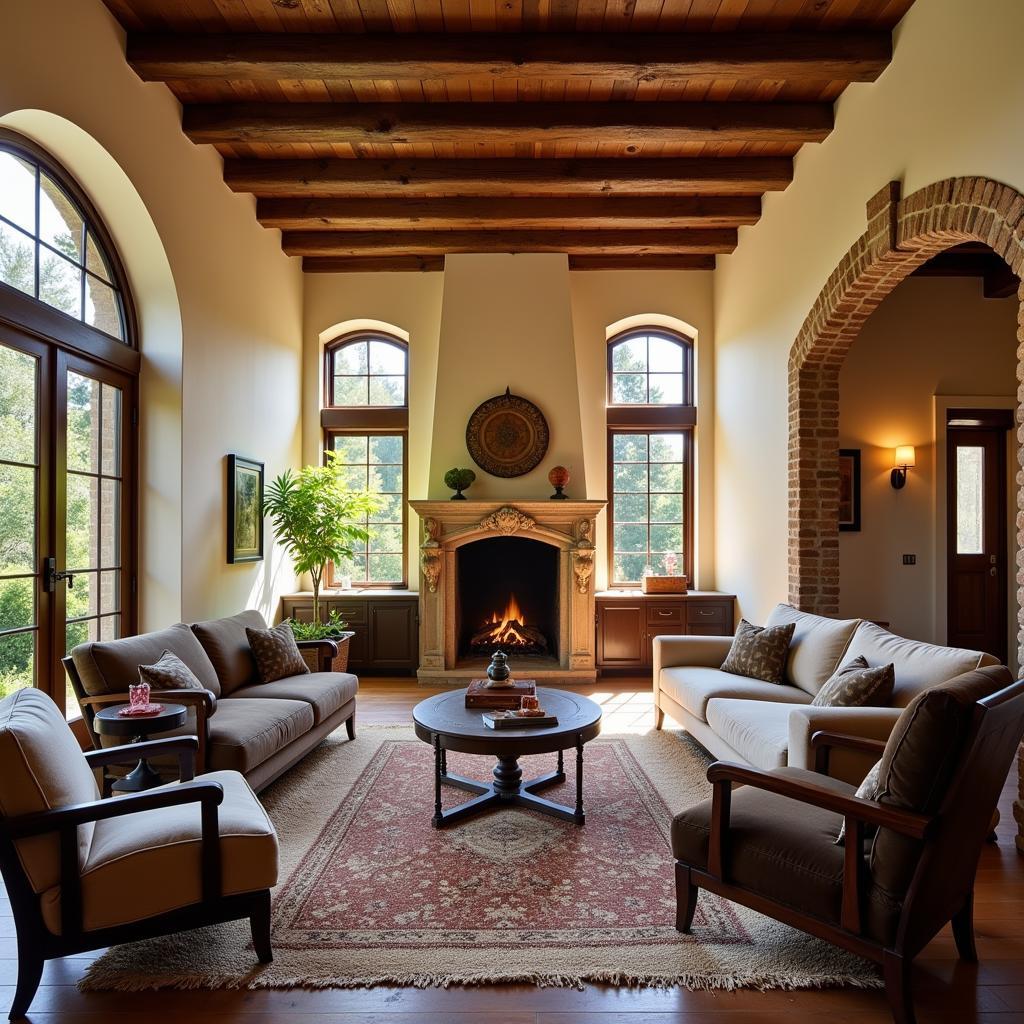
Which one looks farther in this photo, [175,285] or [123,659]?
[175,285]

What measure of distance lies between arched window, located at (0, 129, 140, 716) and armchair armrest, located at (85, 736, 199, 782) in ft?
4.02

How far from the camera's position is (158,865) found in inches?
84.7

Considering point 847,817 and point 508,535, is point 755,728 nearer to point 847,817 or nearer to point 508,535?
point 847,817

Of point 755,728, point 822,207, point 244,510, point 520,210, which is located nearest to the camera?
point 755,728

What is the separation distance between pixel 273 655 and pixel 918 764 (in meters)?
3.59

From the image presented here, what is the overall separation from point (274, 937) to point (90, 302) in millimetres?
3665

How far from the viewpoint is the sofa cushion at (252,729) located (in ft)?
10.7

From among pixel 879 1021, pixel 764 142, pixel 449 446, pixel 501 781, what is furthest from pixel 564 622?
pixel 879 1021

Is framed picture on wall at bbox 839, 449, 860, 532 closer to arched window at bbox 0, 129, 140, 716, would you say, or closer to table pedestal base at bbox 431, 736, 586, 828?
table pedestal base at bbox 431, 736, 586, 828

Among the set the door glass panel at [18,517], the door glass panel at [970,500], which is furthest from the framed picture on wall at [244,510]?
the door glass panel at [970,500]

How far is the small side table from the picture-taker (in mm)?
2945

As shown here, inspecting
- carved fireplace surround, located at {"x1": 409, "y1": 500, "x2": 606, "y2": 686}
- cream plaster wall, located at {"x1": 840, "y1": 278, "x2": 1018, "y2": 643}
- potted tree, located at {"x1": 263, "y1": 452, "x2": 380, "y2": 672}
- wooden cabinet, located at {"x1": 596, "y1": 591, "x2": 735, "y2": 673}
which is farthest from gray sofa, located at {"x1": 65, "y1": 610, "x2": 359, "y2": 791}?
cream plaster wall, located at {"x1": 840, "y1": 278, "x2": 1018, "y2": 643}

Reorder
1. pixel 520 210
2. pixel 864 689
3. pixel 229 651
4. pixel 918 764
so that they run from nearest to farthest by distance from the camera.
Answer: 1. pixel 918 764
2. pixel 864 689
3. pixel 229 651
4. pixel 520 210

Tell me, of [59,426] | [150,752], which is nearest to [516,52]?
[59,426]
